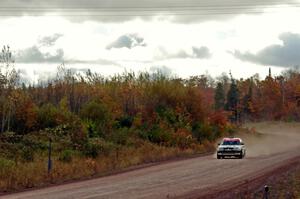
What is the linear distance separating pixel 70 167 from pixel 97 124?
44.7 feet

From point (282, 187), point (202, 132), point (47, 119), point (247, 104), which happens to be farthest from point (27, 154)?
point (247, 104)

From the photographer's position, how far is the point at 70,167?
1046 inches

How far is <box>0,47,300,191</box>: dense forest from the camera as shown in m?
28.0

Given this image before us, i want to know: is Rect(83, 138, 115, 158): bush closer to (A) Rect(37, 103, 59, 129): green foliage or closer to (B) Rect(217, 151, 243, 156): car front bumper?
(A) Rect(37, 103, 59, 129): green foliage

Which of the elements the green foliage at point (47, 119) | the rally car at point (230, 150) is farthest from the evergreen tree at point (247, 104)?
the green foliage at point (47, 119)

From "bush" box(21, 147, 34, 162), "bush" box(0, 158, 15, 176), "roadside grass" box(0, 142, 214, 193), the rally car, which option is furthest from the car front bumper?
"bush" box(0, 158, 15, 176)

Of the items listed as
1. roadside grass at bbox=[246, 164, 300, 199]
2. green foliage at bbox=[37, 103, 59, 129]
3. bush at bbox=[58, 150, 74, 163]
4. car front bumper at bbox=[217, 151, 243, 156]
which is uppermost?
green foliage at bbox=[37, 103, 59, 129]

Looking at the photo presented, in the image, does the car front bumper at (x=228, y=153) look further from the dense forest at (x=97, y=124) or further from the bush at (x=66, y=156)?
the bush at (x=66, y=156)

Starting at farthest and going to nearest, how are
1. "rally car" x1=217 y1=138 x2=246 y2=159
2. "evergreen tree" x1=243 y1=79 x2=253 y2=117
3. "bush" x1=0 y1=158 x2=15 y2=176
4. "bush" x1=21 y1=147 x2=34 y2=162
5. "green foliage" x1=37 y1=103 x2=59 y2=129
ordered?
1. "evergreen tree" x1=243 y1=79 x2=253 y2=117
2. "rally car" x1=217 y1=138 x2=246 y2=159
3. "green foliage" x1=37 y1=103 x2=59 y2=129
4. "bush" x1=21 y1=147 x2=34 y2=162
5. "bush" x1=0 y1=158 x2=15 y2=176

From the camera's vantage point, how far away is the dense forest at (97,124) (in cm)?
2803

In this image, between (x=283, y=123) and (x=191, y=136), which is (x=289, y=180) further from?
(x=283, y=123)

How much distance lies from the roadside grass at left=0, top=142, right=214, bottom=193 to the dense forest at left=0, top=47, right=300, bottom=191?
0.04m

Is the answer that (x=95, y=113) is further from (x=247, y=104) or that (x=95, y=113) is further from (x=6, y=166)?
(x=247, y=104)

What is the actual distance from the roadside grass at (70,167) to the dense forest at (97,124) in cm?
4
